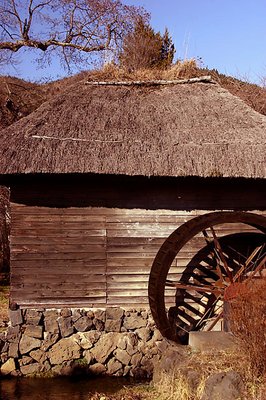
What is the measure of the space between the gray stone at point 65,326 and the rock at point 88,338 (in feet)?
0.67

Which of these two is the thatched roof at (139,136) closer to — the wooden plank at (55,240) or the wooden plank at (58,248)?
the wooden plank at (55,240)

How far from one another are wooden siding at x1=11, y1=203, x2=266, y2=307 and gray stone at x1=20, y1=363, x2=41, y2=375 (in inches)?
40.3

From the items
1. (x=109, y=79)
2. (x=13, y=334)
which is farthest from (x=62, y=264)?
(x=109, y=79)

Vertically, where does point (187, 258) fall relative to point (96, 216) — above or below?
below

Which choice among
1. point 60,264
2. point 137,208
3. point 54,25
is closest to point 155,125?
point 137,208

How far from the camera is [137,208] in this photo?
31.6 ft

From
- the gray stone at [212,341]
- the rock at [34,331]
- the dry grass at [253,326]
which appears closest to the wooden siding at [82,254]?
the rock at [34,331]

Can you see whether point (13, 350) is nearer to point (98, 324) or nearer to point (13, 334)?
point (13, 334)

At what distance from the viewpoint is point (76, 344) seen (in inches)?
368

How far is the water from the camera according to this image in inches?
324

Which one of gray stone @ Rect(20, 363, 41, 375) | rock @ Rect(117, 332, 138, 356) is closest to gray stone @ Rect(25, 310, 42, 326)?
gray stone @ Rect(20, 363, 41, 375)

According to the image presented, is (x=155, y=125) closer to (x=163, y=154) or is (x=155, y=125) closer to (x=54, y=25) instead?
(x=163, y=154)

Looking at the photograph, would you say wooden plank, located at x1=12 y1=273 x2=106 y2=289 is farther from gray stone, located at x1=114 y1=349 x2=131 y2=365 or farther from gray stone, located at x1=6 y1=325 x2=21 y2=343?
gray stone, located at x1=114 y1=349 x2=131 y2=365

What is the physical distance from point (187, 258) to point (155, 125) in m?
2.49
